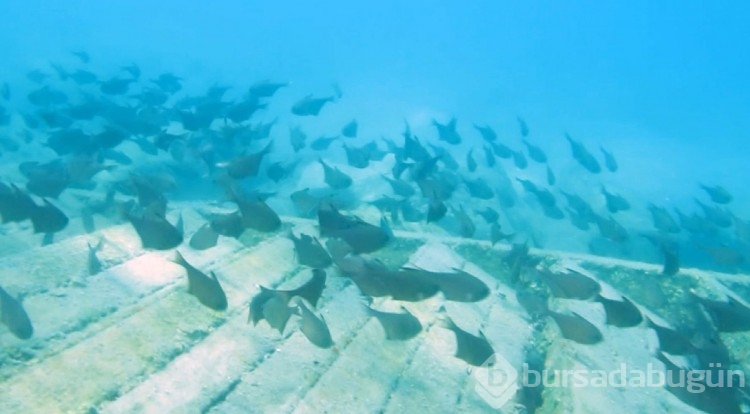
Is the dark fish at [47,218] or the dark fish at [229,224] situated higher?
the dark fish at [47,218]

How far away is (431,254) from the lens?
23.6ft

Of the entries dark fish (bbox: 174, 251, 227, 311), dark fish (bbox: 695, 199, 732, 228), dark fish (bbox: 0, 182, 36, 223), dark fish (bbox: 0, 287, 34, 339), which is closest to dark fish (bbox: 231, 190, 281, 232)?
dark fish (bbox: 174, 251, 227, 311)

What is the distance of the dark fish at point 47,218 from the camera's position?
4.41 m

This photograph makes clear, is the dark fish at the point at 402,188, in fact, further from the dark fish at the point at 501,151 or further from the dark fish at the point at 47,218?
the dark fish at the point at 47,218

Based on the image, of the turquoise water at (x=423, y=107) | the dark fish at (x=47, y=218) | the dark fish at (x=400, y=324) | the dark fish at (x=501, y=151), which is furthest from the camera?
the dark fish at (x=501, y=151)

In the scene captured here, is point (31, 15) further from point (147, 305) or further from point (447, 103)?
point (147, 305)

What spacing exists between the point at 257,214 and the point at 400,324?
1656mm

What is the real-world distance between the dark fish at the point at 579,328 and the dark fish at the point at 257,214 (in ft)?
9.01

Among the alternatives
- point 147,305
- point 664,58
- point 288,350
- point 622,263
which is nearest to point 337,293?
point 288,350

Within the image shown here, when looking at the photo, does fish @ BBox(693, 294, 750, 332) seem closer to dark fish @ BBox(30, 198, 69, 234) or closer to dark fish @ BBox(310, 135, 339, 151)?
dark fish @ BBox(30, 198, 69, 234)

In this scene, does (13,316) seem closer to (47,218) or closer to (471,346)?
(47,218)

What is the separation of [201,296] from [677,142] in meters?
41.6

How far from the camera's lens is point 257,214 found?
4543 mm

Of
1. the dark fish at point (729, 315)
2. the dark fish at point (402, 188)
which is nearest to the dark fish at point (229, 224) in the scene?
the dark fish at point (402, 188)
